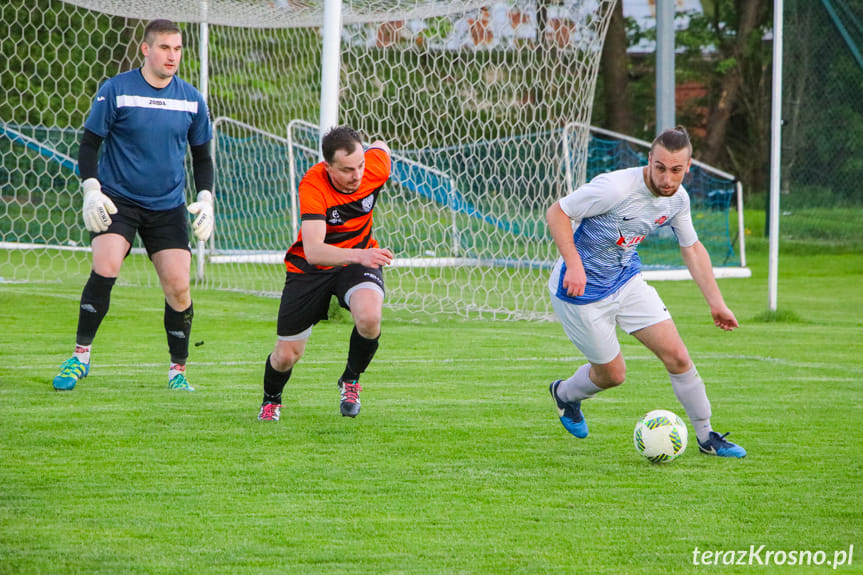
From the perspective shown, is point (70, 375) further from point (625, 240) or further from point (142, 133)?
point (625, 240)

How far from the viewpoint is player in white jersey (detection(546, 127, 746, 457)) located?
5.09 metres

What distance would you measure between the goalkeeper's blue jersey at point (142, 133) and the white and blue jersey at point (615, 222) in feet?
7.88

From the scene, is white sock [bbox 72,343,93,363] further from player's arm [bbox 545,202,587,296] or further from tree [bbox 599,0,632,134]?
tree [bbox 599,0,632,134]

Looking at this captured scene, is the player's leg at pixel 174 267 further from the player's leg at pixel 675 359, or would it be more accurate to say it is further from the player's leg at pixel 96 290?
the player's leg at pixel 675 359

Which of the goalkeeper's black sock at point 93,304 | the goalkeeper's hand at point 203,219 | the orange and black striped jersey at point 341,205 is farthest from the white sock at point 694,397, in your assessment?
the goalkeeper's black sock at point 93,304

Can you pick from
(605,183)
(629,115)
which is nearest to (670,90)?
(629,115)

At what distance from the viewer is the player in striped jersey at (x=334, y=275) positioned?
5.49m

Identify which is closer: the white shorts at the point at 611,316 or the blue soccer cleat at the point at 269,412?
the white shorts at the point at 611,316

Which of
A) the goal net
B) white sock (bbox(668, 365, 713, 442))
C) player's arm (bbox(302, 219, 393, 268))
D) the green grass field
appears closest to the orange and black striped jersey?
Answer: player's arm (bbox(302, 219, 393, 268))

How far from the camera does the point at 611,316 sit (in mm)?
5289

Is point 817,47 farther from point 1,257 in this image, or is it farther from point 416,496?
point 416,496

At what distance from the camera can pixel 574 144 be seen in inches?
439

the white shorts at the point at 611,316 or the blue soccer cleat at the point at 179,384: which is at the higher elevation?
the white shorts at the point at 611,316

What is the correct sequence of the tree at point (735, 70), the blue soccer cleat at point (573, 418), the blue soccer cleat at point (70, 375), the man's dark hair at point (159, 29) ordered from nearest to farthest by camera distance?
the blue soccer cleat at point (573, 418) → the man's dark hair at point (159, 29) → the blue soccer cleat at point (70, 375) → the tree at point (735, 70)
